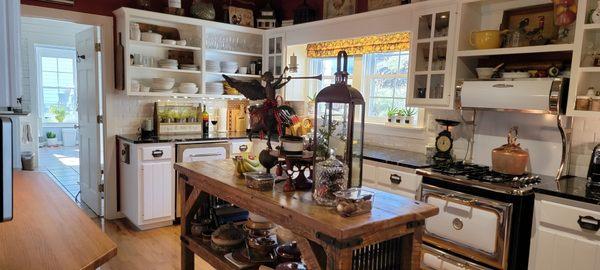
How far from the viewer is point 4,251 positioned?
1.24 meters

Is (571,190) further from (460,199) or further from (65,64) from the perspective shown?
(65,64)

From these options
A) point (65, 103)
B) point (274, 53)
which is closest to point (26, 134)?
point (65, 103)

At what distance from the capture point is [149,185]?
4016mm

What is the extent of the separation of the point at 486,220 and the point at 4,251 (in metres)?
2.56

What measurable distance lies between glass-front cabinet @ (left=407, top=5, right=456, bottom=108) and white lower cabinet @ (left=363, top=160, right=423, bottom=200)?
62cm

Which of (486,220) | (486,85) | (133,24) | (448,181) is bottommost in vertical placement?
(486,220)

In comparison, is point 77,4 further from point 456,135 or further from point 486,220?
point 486,220

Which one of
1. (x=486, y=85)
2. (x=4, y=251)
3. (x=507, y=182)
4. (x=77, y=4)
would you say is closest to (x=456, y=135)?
(x=486, y=85)

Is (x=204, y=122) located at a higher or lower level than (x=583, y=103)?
lower

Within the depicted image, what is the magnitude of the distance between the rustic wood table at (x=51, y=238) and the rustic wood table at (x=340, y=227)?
2.15 feet

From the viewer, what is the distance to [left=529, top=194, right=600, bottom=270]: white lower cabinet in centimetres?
223

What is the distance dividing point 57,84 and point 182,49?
18.3 feet

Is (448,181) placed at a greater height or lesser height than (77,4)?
lesser

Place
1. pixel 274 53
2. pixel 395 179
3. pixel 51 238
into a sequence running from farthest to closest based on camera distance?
pixel 274 53 → pixel 395 179 → pixel 51 238
